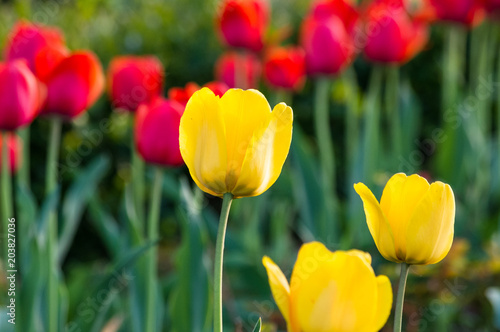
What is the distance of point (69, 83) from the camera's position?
1.70m

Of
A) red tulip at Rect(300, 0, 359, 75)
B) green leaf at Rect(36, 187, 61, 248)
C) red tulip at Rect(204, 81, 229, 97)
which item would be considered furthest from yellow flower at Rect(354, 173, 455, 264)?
red tulip at Rect(300, 0, 359, 75)

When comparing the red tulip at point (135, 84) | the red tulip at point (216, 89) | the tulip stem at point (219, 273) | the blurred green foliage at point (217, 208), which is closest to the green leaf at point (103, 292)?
the blurred green foliage at point (217, 208)

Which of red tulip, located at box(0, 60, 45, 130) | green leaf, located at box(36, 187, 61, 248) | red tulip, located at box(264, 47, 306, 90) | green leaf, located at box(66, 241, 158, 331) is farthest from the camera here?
red tulip, located at box(264, 47, 306, 90)

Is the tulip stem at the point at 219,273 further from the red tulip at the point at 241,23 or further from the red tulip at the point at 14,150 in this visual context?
the red tulip at the point at 241,23

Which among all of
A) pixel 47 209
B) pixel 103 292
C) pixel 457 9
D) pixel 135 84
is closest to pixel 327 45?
pixel 457 9

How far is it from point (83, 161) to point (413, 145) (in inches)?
68.2

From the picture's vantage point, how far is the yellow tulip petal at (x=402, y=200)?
903mm

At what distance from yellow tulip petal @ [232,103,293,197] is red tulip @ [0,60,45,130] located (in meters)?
0.86

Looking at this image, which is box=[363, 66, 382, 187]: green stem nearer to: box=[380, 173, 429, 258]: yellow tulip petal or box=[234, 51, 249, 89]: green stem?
box=[234, 51, 249, 89]: green stem

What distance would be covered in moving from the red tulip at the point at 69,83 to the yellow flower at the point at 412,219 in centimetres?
101

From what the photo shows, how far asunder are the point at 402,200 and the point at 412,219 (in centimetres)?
3

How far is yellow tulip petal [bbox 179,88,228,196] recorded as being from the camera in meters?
0.87

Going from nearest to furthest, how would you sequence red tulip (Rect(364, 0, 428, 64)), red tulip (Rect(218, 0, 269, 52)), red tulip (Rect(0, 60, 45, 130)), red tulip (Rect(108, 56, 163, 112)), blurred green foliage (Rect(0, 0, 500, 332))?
red tulip (Rect(0, 60, 45, 130)), red tulip (Rect(108, 56, 163, 112)), blurred green foliage (Rect(0, 0, 500, 332)), red tulip (Rect(218, 0, 269, 52)), red tulip (Rect(364, 0, 428, 64))

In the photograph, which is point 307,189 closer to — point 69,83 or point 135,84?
point 135,84
